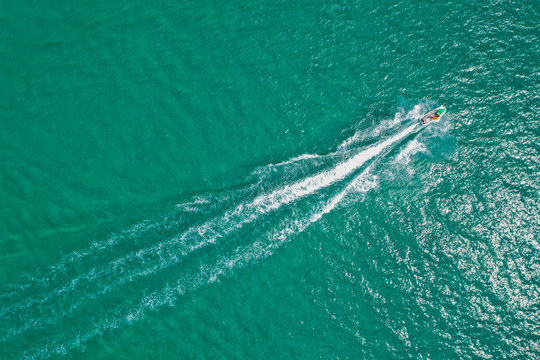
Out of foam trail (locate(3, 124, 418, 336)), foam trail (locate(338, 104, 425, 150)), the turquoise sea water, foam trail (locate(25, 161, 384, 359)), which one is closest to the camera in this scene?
foam trail (locate(25, 161, 384, 359))

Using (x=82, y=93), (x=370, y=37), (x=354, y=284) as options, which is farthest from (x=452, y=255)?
(x=82, y=93)

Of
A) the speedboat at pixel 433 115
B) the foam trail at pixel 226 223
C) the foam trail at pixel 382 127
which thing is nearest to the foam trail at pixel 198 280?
the foam trail at pixel 226 223

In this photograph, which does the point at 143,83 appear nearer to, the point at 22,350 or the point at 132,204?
the point at 132,204

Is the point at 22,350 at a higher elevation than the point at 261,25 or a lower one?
lower

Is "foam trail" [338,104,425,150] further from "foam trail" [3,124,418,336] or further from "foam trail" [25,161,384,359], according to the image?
"foam trail" [25,161,384,359]

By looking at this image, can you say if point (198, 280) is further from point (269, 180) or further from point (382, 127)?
point (382, 127)

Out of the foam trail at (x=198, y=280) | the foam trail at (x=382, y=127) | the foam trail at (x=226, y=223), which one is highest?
the foam trail at (x=382, y=127)

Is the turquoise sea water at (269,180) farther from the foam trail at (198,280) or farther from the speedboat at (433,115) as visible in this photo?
the speedboat at (433,115)

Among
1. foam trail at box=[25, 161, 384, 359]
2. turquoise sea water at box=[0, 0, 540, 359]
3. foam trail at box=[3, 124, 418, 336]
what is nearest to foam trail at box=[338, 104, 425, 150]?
turquoise sea water at box=[0, 0, 540, 359]
